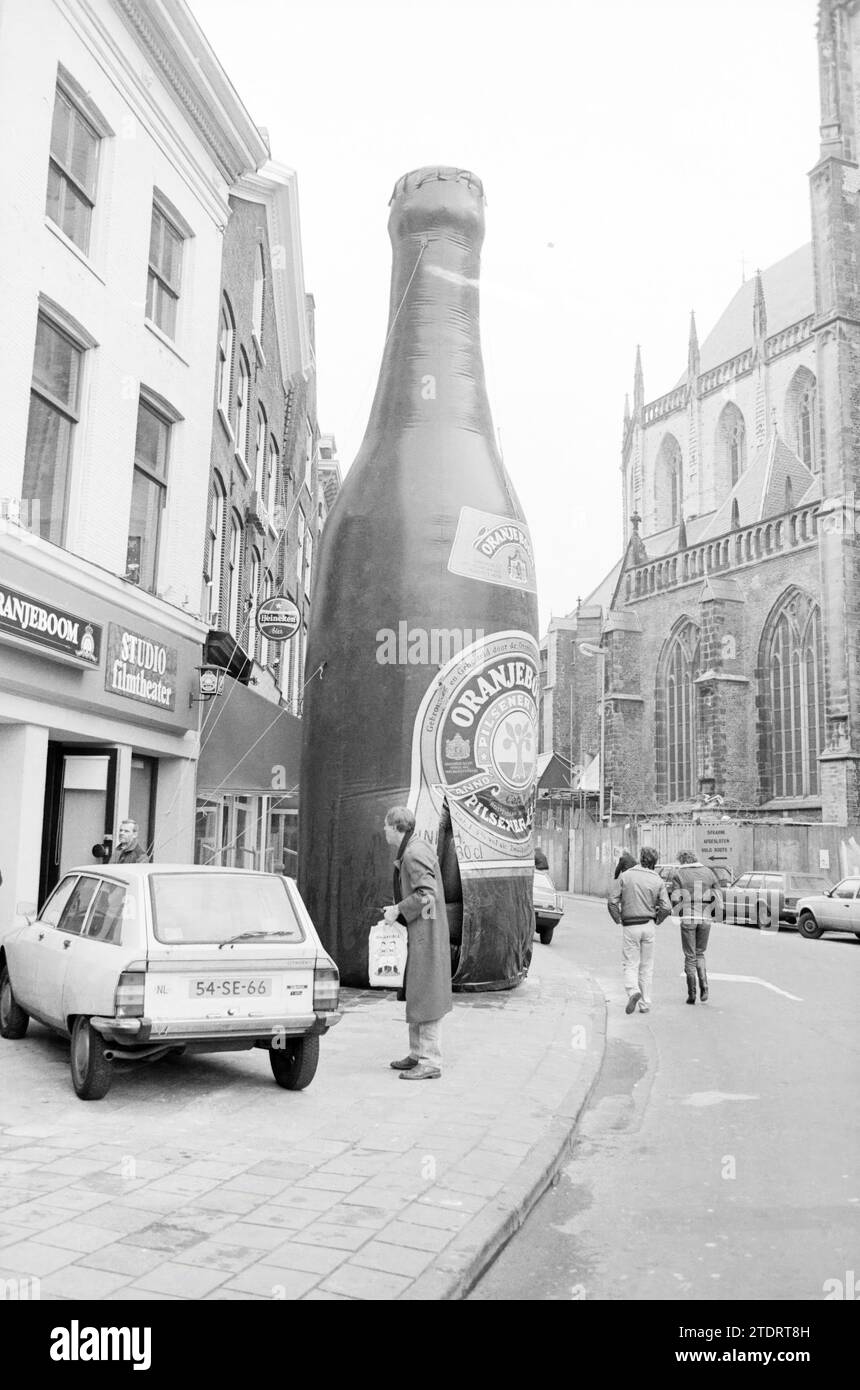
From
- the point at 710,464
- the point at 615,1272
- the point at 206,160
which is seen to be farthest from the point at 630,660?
the point at 615,1272

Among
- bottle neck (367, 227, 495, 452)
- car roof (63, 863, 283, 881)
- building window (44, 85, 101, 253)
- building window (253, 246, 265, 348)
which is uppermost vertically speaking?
building window (253, 246, 265, 348)

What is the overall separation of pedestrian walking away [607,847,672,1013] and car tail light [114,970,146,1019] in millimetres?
5915

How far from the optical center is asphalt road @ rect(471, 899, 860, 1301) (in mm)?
3955

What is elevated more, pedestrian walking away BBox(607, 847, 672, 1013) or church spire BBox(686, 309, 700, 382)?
church spire BBox(686, 309, 700, 382)

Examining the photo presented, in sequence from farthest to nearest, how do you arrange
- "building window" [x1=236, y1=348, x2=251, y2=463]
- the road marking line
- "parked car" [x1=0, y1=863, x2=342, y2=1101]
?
"building window" [x1=236, y1=348, x2=251, y2=463], the road marking line, "parked car" [x1=0, y1=863, x2=342, y2=1101]

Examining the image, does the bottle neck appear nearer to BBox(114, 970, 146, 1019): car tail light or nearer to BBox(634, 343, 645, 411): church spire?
BBox(114, 970, 146, 1019): car tail light

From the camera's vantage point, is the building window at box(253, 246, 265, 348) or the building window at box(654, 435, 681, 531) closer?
A: the building window at box(253, 246, 265, 348)

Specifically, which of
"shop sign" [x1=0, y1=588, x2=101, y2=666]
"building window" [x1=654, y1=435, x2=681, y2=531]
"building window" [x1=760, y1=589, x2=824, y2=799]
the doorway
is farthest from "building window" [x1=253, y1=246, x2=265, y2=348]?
"building window" [x1=654, y1=435, x2=681, y2=531]

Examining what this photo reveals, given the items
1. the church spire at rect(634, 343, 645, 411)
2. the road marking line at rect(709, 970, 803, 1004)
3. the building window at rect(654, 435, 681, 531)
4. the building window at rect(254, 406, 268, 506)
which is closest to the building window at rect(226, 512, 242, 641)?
the building window at rect(254, 406, 268, 506)

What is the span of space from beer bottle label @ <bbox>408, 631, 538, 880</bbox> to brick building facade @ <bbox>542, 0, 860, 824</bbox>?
24.6 meters

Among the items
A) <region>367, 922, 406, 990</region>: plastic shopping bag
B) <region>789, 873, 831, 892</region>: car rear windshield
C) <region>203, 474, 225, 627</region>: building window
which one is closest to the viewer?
<region>367, 922, 406, 990</region>: plastic shopping bag

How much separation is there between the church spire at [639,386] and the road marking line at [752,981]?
52299 mm

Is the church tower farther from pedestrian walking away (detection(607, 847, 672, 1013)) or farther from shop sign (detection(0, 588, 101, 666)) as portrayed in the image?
shop sign (detection(0, 588, 101, 666))

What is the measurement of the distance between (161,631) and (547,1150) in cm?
877
